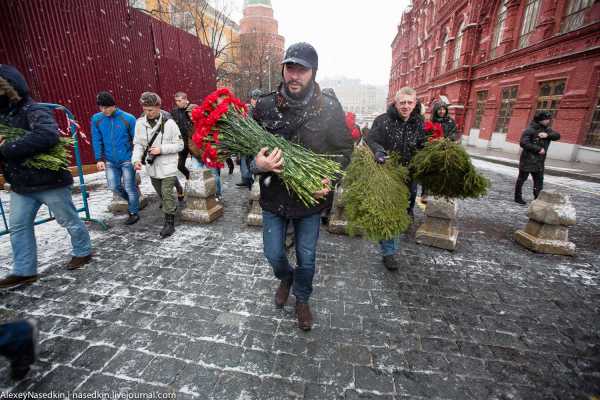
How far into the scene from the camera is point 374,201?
2785 millimetres

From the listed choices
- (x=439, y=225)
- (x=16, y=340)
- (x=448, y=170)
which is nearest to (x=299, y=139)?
(x=448, y=170)

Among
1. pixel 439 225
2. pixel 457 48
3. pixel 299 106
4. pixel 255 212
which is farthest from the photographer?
pixel 457 48

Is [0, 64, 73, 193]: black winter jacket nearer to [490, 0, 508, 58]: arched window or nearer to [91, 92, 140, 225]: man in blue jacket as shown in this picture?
[91, 92, 140, 225]: man in blue jacket

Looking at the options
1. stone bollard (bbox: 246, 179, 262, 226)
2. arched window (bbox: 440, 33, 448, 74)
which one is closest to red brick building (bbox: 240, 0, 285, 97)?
arched window (bbox: 440, 33, 448, 74)

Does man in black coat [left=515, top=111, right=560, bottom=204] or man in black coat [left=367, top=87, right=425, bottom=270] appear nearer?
man in black coat [left=367, top=87, right=425, bottom=270]

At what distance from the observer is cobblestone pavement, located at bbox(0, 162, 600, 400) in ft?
6.77

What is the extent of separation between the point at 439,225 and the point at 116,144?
18.0ft

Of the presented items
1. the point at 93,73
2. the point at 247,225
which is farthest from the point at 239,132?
the point at 93,73

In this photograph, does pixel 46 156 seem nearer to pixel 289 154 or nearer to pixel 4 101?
pixel 4 101

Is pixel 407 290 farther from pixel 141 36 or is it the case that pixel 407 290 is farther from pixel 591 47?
pixel 591 47

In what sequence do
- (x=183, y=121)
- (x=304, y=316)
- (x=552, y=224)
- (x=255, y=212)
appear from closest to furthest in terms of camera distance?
(x=304, y=316) < (x=552, y=224) < (x=255, y=212) < (x=183, y=121)

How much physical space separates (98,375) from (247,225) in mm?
3096

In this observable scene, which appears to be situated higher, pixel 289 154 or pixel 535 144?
pixel 289 154

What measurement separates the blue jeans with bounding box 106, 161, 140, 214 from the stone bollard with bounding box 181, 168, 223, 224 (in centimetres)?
85
